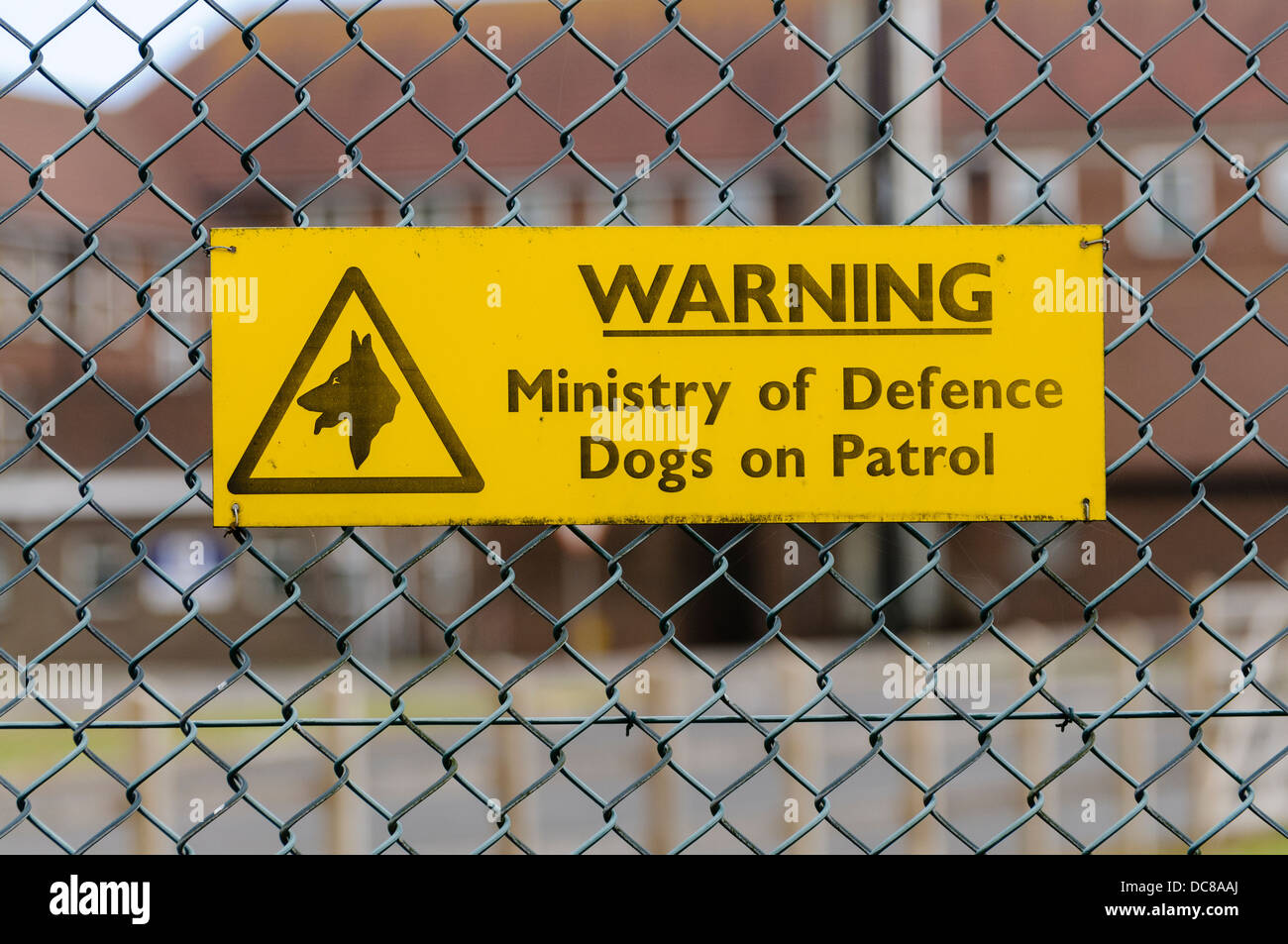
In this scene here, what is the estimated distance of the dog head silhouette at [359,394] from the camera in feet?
4.00

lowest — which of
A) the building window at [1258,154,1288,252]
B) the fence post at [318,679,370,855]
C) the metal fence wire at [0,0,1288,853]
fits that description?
the fence post at [318,679,370,855]

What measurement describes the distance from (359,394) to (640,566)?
6848mm

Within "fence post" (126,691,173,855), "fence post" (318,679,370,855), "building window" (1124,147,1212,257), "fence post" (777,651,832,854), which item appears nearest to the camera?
"fence post" (126,691,173,855)

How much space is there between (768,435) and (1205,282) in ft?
30.9

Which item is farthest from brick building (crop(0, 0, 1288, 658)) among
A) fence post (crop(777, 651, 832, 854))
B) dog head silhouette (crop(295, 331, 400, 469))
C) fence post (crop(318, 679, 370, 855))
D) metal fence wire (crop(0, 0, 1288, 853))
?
fence post (crop(318, 679, 370, 855))

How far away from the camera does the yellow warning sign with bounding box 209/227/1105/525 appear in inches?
48.2

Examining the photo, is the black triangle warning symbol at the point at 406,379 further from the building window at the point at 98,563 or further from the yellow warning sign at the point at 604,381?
the building window at the point at 98,563

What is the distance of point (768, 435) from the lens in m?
1.24

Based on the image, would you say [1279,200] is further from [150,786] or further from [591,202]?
[150,786]

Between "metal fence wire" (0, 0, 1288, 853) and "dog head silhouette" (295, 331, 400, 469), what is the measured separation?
15 cm

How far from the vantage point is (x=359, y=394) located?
1.22m

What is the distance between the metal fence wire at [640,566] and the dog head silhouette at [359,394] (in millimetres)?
152

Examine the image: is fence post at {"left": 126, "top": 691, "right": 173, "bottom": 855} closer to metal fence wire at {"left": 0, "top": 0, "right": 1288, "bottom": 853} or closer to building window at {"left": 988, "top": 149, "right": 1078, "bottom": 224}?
metal fence wire at {"left": 0, "top": 0, "right": 1288, "bottom": 853}
